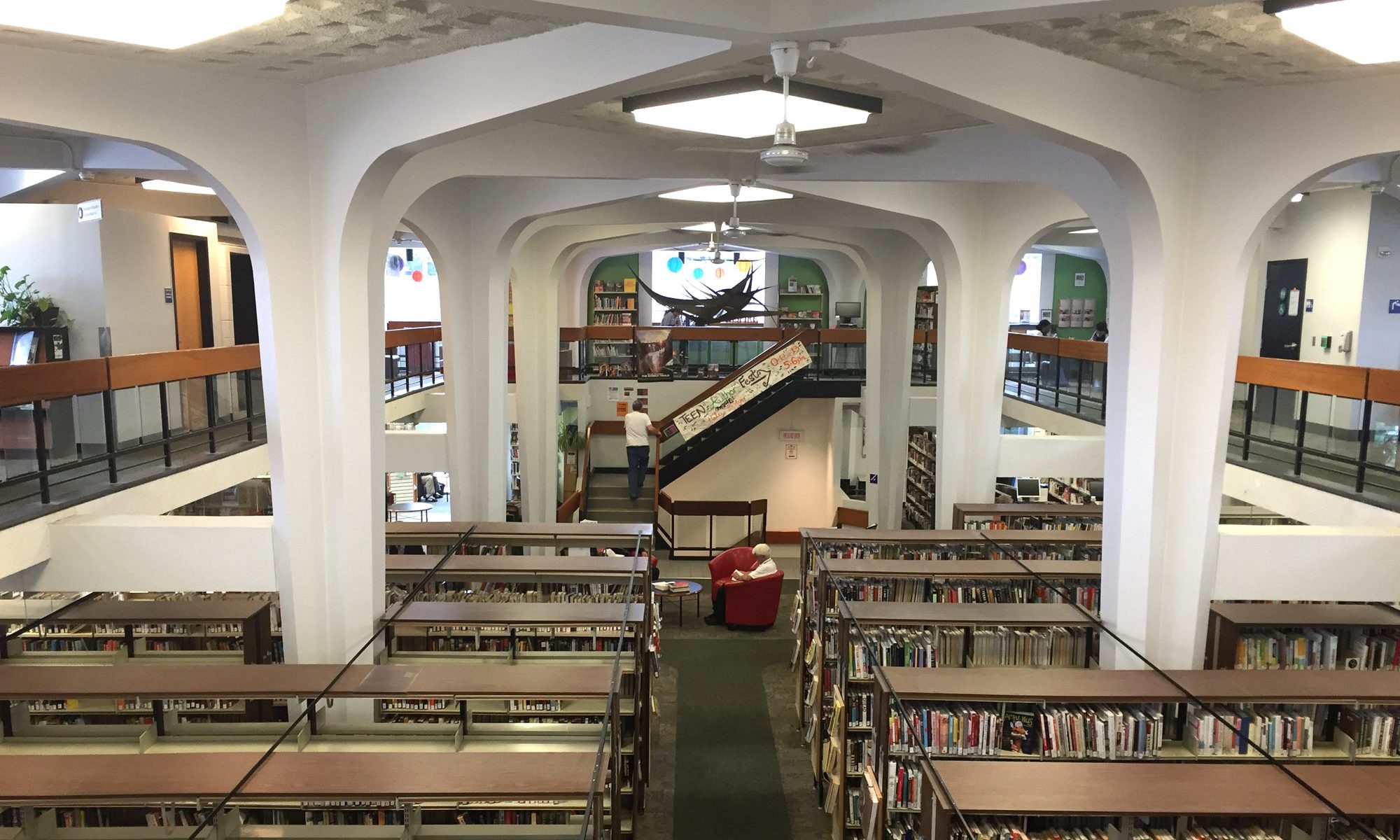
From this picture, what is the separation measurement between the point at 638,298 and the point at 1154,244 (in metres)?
16.7

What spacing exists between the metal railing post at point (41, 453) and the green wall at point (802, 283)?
54.7 ft

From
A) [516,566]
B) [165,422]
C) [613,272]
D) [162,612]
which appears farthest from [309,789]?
[613,272]

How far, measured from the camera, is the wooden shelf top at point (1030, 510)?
8625 mm

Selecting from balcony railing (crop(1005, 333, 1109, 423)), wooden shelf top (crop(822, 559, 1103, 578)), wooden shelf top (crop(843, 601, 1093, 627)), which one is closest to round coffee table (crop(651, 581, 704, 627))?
wooden shelf top (crop(822, 559, 1103, 578))

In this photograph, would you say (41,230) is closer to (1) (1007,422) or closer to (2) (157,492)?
(2) (157,492)

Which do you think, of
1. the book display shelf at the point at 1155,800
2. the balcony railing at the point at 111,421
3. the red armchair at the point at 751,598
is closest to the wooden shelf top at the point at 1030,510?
the red armchair at the point at 751,598

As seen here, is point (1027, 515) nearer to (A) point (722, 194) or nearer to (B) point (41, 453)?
(A) point (722, 194)

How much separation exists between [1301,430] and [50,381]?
360 inches

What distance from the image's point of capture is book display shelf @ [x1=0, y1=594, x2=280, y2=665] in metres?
5.52

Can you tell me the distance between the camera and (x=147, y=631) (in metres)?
6.24

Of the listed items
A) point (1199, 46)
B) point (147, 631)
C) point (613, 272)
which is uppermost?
point (1199, 46)

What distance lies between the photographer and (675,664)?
9.44 m

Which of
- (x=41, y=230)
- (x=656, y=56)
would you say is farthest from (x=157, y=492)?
(x=656, y=56)

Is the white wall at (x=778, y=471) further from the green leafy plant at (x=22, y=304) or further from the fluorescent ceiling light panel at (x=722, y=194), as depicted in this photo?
the green leafy plant at (x=22, y=304)
